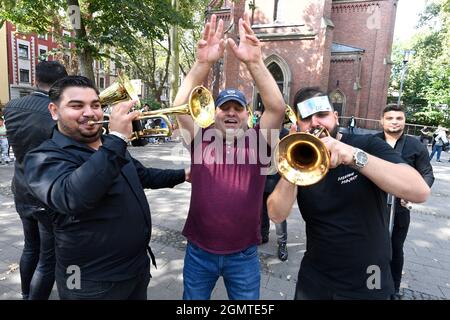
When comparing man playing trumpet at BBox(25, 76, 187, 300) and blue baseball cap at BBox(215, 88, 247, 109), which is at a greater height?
blue baseball cap at BBox(215, 88, 247, 109)

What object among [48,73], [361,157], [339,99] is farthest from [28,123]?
[339,99]

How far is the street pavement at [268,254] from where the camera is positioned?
3494mm

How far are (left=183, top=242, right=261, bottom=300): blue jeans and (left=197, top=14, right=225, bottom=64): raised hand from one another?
61.0 inches

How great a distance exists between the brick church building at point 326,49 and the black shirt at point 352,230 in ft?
66.1

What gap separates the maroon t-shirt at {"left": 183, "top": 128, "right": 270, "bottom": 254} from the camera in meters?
2.28

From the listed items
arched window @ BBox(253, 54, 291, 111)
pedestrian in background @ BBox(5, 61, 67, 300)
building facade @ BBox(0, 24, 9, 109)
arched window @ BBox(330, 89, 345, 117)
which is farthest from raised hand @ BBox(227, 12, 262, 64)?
building facade @ BBox(0, 24, 9, 109)

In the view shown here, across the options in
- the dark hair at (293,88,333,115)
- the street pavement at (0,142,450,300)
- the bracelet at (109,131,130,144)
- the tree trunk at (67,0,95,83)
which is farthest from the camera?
the tree trunk at (67,0,95,83)

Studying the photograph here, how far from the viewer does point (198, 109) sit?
2.55m

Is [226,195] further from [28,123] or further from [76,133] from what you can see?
[28,123]

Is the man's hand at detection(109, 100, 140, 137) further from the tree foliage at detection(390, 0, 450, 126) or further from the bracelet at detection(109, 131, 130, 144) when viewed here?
Result: the tree foliage at detection(390, 0, 450, 126)

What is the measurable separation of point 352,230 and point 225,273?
1002 millimetres

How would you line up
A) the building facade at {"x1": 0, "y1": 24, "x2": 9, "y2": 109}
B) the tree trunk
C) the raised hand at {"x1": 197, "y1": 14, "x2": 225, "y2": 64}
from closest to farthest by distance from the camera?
the raised hand at {"x1": 197, "y1": 14, "x2": 225, "y2": 64}, the tree trunk, the building facade at {"x1": 0, "y1": 24, "x2": 9, "y2": 109}

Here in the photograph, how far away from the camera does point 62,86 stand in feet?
6.36
